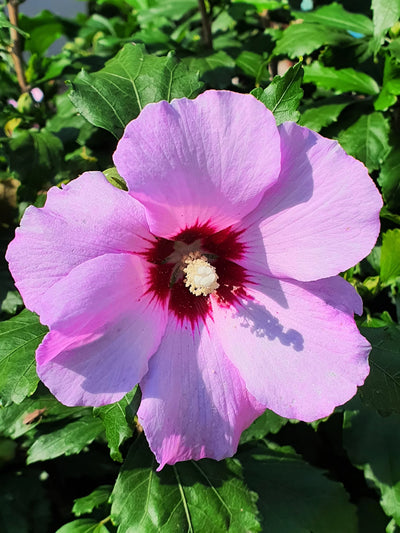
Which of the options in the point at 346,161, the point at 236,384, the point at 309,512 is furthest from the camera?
the point at 309,512

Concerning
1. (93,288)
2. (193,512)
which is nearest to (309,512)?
(193,512)

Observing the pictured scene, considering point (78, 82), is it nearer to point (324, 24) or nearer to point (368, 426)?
point (324, 24)

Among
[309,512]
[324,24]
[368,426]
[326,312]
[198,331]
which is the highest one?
[324,24]

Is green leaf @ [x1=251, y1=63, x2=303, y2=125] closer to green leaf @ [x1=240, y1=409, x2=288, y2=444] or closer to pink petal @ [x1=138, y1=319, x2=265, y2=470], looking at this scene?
pink petal @ [x1=138, y1=319, x2=265, y2=470]

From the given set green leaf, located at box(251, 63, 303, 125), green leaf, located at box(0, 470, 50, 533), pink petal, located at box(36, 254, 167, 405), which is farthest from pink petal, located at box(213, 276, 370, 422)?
green leaf, located at box(0, 470, 50, 533)

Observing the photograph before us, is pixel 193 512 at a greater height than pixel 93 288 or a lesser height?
lesser

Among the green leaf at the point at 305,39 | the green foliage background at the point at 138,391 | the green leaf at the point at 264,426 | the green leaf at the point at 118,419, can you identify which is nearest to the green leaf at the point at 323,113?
the green foliage background at the point at 138,391

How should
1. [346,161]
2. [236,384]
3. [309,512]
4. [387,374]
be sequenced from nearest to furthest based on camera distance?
[346,161] < [236,384] < [387,374] < [309,512]

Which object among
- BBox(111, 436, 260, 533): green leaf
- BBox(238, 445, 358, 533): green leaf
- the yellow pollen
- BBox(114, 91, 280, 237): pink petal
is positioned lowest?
BBox(238, 445, 358, 533): green leaf
